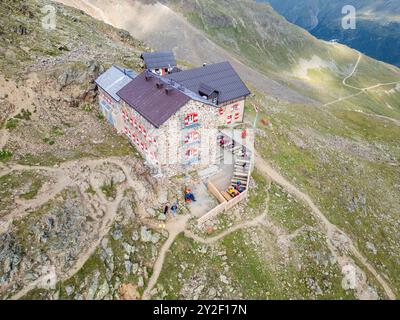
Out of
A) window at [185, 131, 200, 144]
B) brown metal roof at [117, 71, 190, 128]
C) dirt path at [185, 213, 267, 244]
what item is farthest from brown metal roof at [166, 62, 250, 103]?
dirt path at [185, 213, 267, 244]

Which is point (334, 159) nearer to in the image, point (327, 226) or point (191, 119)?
point (327, 226)

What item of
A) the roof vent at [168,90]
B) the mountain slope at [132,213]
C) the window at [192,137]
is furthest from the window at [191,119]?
the mountain slope at [132,213]

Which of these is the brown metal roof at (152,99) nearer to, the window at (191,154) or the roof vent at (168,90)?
the roof vent at (168,90)

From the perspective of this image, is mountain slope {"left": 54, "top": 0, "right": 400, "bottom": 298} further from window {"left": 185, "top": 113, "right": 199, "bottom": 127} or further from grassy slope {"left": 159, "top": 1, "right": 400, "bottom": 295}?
window {"left": 185, "top": 113, "right": 199, "bottom": 127}

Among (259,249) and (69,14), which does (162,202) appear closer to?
(259,249)

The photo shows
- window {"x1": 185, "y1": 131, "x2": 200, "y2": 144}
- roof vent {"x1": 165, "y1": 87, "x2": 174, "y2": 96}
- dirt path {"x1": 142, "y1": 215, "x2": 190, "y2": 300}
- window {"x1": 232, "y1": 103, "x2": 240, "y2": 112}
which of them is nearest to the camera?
dirt path {"x1": 142, "y1": 215, "x2": 190, "y2": 300}

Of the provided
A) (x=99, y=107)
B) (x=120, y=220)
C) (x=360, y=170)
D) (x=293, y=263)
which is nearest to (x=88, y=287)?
(x=120, y=220)

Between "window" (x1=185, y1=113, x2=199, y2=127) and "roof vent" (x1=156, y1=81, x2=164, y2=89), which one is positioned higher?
"roof vent" (x1=156, y1=81, x2=164, y2=89)
